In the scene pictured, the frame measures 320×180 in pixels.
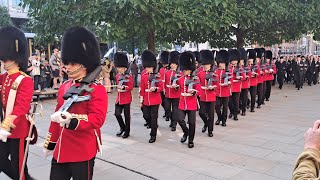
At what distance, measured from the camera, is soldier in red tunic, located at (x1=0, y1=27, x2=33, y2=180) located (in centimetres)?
357

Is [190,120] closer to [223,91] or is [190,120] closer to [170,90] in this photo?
[170,90]

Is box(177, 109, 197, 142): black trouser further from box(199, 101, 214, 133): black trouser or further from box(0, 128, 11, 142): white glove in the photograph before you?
box(0, 128, 11, 142): white glove

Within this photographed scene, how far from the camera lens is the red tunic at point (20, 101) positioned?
3557 millimetres

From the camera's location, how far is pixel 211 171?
478 centimetres

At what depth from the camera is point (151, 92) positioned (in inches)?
258

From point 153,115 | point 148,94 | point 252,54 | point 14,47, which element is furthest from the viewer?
point 252,54

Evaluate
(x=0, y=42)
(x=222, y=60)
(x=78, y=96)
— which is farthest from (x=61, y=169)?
(x=222, y=60)

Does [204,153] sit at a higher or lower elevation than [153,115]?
lower

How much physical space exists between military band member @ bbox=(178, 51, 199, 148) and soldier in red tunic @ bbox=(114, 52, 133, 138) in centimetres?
102

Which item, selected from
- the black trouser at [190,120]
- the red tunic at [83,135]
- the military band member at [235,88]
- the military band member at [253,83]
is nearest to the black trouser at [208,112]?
the black trouser at [190,120]

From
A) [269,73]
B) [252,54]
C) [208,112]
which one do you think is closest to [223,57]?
[208,112]

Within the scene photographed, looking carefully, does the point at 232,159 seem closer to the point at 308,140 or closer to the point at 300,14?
the point at 308,140

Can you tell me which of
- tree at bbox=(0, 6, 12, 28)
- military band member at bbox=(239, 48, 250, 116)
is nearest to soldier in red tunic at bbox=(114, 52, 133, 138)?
military band member at bbox=(239, 48, 250, 116)

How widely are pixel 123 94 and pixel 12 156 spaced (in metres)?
3.12
